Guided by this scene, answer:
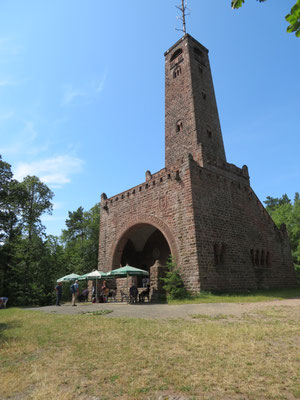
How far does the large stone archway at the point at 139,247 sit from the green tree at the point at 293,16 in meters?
15.4

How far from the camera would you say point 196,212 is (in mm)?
14102

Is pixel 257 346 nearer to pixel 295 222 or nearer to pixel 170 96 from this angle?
pixel 170 96

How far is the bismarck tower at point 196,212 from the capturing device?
1404 cm

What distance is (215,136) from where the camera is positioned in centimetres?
2145

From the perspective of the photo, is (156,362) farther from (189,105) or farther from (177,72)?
(177,72)

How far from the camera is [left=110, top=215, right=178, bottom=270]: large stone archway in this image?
18.7 m

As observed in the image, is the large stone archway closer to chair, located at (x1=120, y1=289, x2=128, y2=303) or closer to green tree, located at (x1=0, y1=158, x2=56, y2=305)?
chair, located at (x1=120, y1=289, x2=128, y2=303)

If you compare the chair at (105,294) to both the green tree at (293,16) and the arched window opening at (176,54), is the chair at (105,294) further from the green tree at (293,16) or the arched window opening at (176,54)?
the arched window opening at (176,54)

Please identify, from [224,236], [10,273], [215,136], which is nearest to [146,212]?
[224,236]

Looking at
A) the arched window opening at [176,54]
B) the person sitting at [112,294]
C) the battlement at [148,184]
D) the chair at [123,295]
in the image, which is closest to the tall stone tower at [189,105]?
the arched window opening at [176,54]

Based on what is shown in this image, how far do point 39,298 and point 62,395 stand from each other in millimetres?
20620

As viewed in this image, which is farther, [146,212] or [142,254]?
[142,254]

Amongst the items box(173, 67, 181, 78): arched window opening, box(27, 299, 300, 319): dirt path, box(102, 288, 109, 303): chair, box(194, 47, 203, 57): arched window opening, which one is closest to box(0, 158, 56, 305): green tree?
box(102, 288, 109, 303): chair

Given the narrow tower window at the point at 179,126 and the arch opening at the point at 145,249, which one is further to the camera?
the narrow tower window at the point at 179,126
